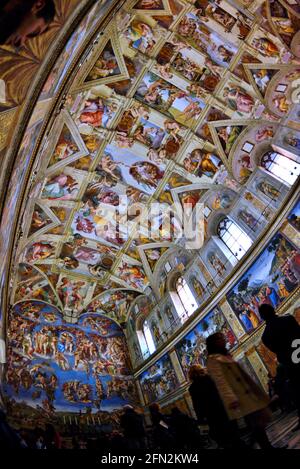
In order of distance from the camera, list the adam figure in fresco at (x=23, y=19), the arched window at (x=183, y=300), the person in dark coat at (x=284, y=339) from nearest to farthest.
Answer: the person in dark coat at (x=284, y=339) → the adam figure in fresco at (x=23, y=19) → the arched window at (x=183, y=300)

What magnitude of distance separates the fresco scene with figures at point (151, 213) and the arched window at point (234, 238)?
0.06 m

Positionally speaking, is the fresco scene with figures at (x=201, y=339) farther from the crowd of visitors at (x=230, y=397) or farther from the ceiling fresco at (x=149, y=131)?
the crowd of visitors at (x=230, y=397)

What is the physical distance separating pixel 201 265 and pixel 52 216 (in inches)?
285

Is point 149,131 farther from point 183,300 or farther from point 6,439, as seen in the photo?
point 6,439

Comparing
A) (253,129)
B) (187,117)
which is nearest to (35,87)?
(187,117)

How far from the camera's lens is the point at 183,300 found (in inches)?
577

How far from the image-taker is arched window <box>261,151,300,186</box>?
421 inches

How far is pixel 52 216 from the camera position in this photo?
14273mm

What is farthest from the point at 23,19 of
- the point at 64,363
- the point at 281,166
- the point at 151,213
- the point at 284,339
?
the point at 64,363

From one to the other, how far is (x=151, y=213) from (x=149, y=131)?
3.97 meters

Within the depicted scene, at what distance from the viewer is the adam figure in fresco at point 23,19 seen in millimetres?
3676

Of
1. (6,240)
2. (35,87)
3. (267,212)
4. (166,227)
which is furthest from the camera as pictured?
(166,227)

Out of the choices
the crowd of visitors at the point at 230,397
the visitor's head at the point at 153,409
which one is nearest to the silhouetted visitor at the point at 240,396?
the crowd of visitors at the point at 230,397
